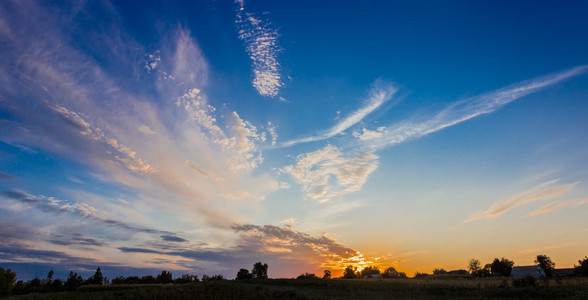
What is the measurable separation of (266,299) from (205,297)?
4530 mm

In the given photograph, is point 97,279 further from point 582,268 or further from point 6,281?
point 582,268

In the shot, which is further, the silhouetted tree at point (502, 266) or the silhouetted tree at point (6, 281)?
the silhouetted tree at point (502, 266)

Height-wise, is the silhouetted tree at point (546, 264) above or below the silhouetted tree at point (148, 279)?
above

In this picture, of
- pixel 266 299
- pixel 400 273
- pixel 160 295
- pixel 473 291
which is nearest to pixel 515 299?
pixel 473 291

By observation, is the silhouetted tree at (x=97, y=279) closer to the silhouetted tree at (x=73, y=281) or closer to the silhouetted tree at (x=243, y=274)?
the silhouetted tree at (x=73, y=281)

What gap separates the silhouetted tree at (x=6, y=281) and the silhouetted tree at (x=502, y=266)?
533 ft

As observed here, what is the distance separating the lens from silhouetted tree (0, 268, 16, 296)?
3155 inches

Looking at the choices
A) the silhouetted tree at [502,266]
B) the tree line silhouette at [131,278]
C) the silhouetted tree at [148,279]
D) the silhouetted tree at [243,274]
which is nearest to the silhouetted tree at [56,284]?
the tree line silhouette at [131,278]

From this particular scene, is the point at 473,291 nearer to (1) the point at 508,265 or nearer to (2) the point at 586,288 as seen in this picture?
(2) the point at 586,288

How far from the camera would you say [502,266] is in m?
107

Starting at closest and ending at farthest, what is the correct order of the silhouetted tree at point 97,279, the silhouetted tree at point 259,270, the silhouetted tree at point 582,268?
the silhouetted tree at point 582,268 < the silhouetted tree at point 97,279 < the silhouetted tree at point 259,270

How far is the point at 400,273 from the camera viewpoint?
6555 inches

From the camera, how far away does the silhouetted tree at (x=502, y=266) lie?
105 meters

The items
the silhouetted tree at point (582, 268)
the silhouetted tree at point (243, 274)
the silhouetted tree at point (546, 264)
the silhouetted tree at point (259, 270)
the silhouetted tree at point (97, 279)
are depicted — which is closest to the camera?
the silhouetted tree at point (582, 268)
